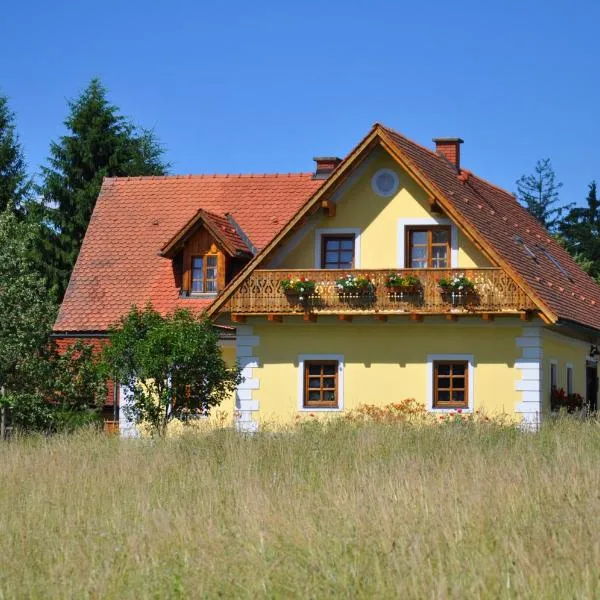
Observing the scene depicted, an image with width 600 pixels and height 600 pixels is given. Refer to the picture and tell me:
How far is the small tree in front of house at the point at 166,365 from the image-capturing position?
2494 cm

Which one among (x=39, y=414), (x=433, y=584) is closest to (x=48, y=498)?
→ (x=433, y=584)

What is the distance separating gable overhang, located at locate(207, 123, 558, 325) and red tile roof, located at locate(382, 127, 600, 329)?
0.11 m

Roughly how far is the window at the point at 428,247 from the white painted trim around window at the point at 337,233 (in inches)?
45.0

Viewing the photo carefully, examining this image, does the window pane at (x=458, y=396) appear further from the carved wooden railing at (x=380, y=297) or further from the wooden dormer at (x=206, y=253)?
the wooden dormer at (x=206, y=253)

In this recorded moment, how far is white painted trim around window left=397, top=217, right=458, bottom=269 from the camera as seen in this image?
2997cm

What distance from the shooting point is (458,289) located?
2859cm

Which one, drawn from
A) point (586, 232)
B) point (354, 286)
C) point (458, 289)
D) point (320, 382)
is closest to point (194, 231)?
point (320, 382)

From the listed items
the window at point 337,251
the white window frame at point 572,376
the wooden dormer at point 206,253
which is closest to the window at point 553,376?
the white window frame at point 572,376

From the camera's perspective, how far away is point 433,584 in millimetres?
9594

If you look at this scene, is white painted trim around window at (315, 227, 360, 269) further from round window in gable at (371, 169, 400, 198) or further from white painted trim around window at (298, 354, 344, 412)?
white painted trim around window at (298, 354, 344, 412)

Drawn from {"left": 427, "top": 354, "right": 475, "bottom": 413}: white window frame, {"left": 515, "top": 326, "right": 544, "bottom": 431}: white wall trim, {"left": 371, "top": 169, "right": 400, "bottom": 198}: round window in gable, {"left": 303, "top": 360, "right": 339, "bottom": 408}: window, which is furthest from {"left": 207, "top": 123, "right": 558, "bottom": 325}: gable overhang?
{"left": 303, "top": 360, "right": 339, "bottom": 408}: window

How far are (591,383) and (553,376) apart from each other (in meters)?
5.54

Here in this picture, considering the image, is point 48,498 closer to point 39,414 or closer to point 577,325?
point 39,414

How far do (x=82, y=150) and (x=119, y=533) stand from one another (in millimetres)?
36403
